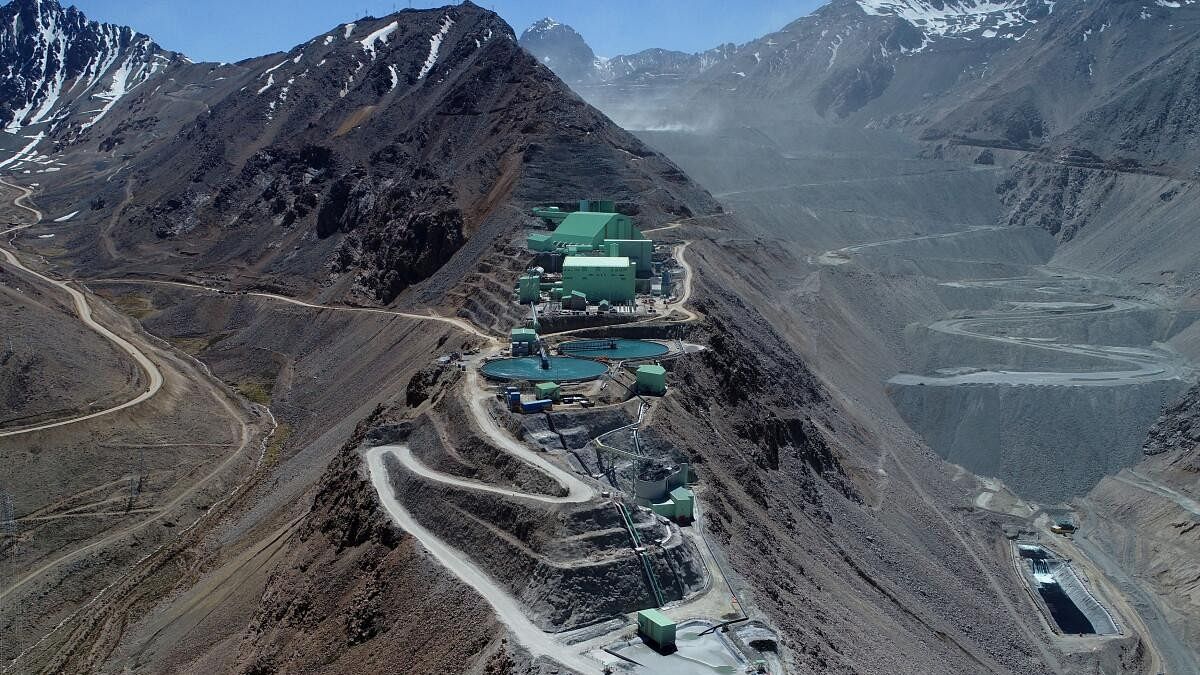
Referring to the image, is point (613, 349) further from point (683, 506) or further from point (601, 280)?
point (683, 506)

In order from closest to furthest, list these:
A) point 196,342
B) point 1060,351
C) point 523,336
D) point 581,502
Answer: point 581,502 < point 523,336 < point 1060,351 < point 196,342

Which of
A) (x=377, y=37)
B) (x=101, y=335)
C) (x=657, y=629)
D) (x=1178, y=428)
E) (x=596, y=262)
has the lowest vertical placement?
(x=1178, y=428)

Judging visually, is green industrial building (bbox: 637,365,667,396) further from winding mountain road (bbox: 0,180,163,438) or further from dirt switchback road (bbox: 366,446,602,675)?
winding mountain road (bbox: 0,180,163,438)

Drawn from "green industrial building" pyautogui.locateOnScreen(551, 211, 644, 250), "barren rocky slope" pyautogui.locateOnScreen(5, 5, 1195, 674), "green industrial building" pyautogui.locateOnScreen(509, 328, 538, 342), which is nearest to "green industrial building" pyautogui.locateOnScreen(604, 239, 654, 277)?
"green industrial building" pyautogui.locateOnScreen(551, 211, 644, 250)

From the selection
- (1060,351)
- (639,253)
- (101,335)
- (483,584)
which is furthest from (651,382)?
(101,335)

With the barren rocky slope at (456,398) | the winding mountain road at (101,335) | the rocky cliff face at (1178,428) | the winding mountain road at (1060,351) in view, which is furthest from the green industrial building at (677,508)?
the winding mountain road at (1060,351)

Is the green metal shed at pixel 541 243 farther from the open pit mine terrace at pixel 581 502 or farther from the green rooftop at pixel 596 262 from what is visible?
the open pit mine terrace at pixel 581 502
